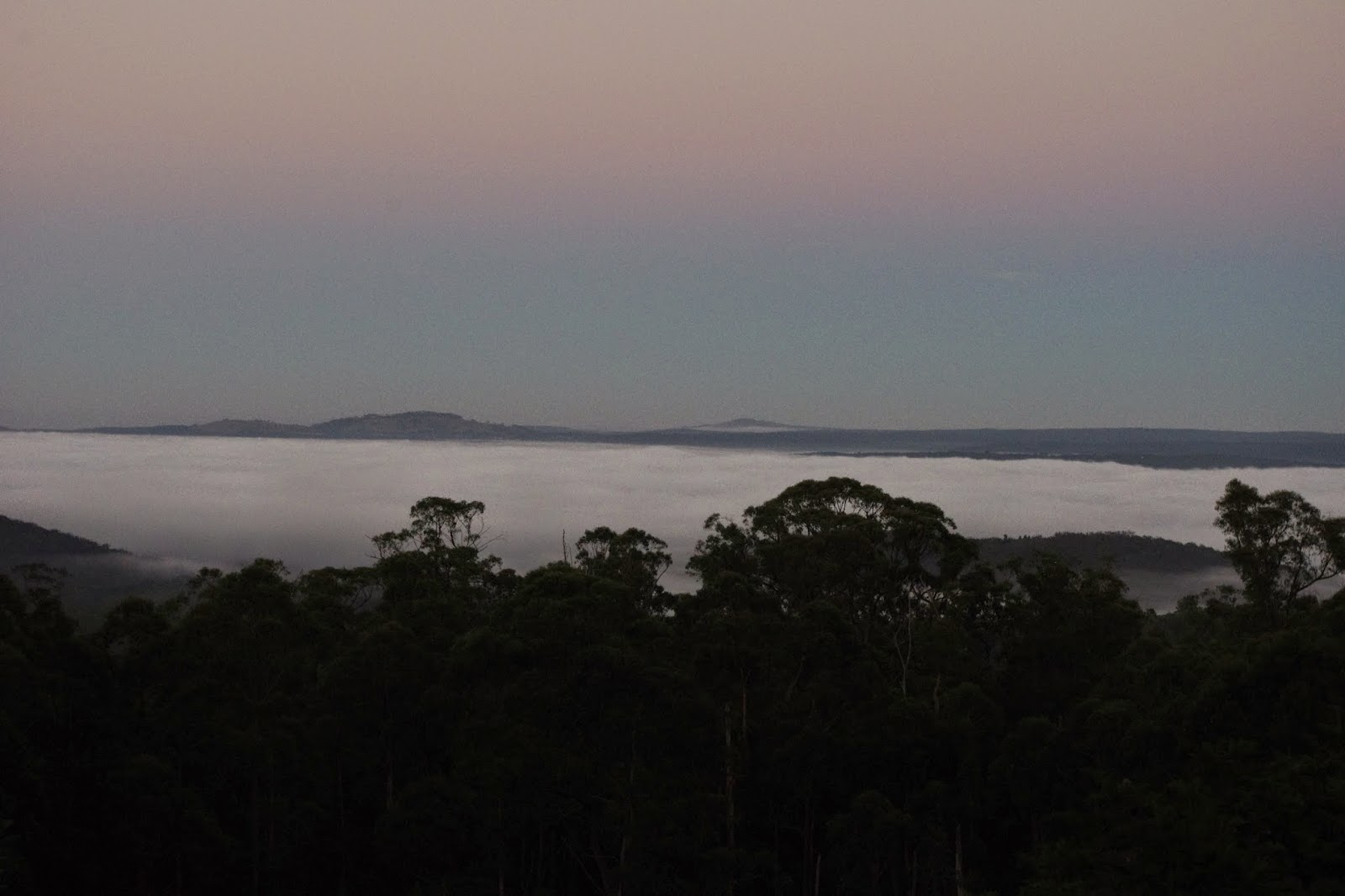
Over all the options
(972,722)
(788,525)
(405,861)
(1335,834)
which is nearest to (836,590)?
(788,525)

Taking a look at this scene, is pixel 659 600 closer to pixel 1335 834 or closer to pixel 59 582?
pixel 59 582

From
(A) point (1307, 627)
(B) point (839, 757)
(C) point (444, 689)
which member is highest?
(A) point (1307, 627)

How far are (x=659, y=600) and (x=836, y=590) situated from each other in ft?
21.7

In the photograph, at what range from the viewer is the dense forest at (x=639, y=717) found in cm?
3319

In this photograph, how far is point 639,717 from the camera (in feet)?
111

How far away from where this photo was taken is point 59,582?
41.1 m

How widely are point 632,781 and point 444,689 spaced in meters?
6.38

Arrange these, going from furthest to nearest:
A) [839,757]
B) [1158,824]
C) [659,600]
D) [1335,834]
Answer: [659,600] → [839,757] → [1335,834] → [1158,824]

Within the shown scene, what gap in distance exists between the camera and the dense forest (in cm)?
3319

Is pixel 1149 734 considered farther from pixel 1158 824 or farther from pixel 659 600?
pixel 659 600

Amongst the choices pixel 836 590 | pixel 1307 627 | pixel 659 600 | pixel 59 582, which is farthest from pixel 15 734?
pixel 1307 627

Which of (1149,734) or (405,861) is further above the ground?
(1149,734)

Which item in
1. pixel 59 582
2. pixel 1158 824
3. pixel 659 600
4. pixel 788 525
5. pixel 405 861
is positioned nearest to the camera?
pixel 1158 824

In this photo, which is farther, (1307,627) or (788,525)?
(788,525)
